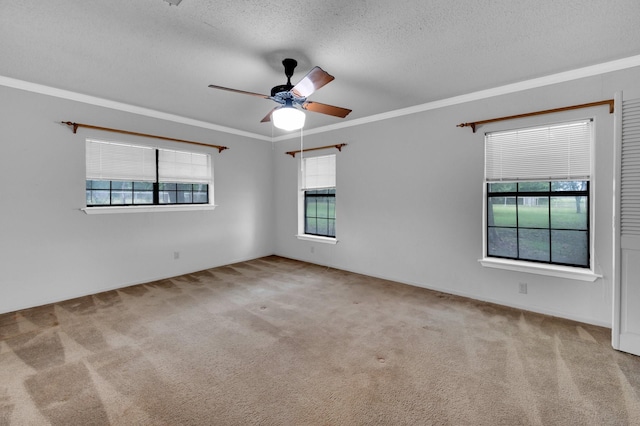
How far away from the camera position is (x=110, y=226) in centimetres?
400

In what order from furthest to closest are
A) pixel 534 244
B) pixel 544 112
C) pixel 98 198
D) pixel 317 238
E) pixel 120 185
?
pixel 534 244 → pixel 317 238 → pixel 120 185 → pixel 98 198 → pixel 544 112

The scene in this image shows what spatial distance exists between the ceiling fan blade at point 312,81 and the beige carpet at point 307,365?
88.5 inches

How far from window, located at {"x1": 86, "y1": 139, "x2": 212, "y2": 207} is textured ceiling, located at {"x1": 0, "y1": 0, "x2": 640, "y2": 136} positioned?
0.88 meters

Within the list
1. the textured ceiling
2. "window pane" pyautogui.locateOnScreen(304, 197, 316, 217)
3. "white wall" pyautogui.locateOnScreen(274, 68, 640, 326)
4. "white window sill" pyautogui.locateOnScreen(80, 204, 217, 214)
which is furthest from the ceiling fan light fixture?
"window pane" pyautogui.locateOnScreen(304, 197, 316, 217)

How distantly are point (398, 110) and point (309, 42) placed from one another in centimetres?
225

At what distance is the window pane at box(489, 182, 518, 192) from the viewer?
3.49 m

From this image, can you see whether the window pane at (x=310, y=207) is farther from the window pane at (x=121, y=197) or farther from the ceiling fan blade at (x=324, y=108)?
the window pane at (x=121, y=197)

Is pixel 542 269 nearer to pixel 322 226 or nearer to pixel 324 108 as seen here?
pixel 324 108

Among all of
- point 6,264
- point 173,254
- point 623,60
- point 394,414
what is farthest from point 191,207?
point 623,60

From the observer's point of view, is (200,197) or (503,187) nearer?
(503,187)

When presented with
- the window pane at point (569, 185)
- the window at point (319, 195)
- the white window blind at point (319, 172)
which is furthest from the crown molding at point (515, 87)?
the window pane at point (569, 185)

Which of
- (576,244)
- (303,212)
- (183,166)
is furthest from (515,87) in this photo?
(183,166)

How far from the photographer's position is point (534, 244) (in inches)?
251

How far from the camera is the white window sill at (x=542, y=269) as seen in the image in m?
2.92
